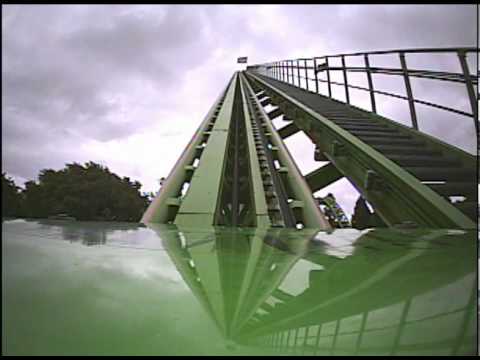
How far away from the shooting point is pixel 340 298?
704 millimetres

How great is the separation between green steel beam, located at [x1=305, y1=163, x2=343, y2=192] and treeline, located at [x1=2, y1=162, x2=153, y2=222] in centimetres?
285

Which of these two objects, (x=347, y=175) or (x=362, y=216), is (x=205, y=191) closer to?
(x=347, y=175)

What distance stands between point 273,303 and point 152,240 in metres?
0.88

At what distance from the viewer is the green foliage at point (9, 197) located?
0.58 meters

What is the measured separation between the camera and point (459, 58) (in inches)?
104

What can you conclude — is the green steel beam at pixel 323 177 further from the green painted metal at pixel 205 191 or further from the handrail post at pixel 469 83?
the handrail post at pixel 469 83

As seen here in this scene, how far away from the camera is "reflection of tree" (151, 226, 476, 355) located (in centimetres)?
52

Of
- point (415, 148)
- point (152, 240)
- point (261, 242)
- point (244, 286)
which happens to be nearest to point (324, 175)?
point (415, 148)

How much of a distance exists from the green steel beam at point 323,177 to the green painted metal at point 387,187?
72 cm

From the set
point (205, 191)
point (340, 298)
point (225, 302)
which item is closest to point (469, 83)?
point (205, 191)

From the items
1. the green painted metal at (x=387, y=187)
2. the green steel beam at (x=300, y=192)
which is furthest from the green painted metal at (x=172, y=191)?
the green painted metal at (x=387, y=187)

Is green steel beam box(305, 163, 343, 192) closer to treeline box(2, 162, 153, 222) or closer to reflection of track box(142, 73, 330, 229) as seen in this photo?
reflection of track box(142, 73, 330, 229)

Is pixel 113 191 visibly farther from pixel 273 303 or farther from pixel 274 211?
pixel 273 303

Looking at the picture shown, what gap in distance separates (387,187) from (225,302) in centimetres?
258
